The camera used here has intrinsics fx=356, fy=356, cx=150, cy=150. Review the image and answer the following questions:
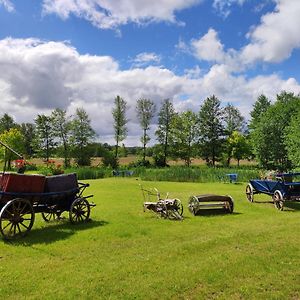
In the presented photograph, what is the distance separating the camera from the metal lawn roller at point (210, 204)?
1493cm

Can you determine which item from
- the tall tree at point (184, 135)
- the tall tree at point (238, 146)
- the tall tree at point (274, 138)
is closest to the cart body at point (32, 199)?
the tall tree at point (274, 138)

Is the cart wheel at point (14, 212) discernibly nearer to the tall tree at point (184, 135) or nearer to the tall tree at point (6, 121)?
A: the tall tree at point (184, 135)

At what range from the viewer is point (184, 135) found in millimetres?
62469

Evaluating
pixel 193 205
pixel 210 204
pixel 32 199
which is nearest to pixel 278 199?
pixel 210 204

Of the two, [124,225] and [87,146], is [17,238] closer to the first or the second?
[124,225]

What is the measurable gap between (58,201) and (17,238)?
2183 mm

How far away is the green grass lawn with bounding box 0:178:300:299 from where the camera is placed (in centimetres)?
645

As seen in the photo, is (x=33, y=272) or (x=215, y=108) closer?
(x=33, y=272)

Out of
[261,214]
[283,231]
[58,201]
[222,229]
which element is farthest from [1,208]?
[261,214]

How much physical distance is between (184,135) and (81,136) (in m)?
18.7

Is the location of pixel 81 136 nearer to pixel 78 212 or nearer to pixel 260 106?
pixel 260 106

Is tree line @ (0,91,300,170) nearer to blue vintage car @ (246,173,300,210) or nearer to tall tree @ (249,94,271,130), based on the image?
tall tree @ (249,94,271,130)

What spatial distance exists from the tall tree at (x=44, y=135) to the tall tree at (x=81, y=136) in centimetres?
467

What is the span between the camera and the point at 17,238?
10.3 metres
